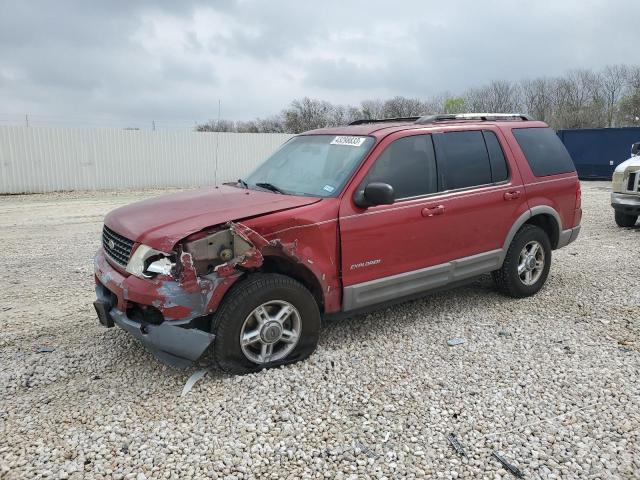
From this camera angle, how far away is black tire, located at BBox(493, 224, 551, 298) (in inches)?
213

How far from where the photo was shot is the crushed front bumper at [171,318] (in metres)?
3.48

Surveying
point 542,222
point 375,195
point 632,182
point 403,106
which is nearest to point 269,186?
point 375,195

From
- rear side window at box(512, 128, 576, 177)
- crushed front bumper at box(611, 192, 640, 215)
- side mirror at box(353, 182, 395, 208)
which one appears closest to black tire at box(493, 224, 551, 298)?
rear side window at box(512, 128, 576, 177)

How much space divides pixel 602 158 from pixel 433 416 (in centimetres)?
2529

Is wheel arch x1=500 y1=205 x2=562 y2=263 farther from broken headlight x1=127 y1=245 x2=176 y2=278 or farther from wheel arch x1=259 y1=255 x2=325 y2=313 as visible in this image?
broken headlight x1=127 y1=245 x2=176 y2=278

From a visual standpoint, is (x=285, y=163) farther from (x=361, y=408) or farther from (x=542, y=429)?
(x=542, y=429)

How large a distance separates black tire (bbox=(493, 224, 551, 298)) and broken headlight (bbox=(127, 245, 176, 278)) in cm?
349

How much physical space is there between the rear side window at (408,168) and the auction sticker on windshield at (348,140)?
0.25 m

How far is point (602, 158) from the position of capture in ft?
80.7

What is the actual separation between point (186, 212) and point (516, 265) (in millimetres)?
3486

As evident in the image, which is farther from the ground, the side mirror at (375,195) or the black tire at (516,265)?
the side mirror at (375,195)

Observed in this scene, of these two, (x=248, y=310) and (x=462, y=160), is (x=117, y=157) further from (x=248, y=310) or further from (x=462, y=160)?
(x=248, y=310)

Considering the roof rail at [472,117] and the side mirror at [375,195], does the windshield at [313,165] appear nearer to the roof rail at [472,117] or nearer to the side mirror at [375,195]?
the side mirror at [375,195]

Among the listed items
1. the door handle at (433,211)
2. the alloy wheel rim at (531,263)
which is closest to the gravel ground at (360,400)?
the alloy wheel rim at (531,263)
